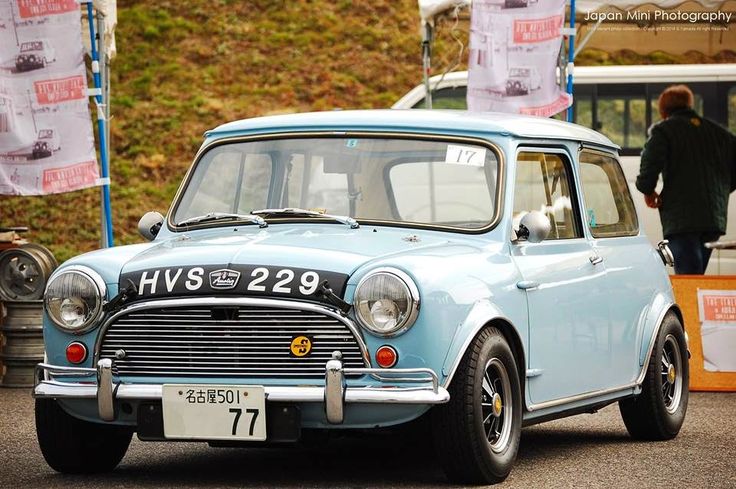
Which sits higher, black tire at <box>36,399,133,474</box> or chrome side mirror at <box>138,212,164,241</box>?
chrome side mirror at <box>138,212,164,241</box>

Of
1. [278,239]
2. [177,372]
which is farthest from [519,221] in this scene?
[177,372]

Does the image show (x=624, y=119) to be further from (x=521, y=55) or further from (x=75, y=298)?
(x=75, y=298)

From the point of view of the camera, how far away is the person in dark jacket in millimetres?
11945

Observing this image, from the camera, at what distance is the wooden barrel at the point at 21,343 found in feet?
35.4

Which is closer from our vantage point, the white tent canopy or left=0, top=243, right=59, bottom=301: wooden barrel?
left=0, top=243, right=59, bottom=301: wooden barrel

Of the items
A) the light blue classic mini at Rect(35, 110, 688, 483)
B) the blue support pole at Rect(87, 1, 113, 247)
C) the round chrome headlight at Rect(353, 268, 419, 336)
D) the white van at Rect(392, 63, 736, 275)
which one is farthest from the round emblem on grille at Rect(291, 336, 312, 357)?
the white van at Rect(392, 63, 736, 275)

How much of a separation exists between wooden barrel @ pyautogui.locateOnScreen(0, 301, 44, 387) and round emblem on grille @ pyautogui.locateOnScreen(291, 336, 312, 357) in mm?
5382

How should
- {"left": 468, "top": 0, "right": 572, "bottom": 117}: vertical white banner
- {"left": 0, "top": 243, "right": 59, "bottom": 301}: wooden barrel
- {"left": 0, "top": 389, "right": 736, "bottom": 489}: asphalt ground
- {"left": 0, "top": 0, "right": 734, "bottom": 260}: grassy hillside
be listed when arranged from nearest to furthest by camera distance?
{"left": 0, "top": 389, "right": 736, "bottom": 489}: asphalt ground, {"left": 0, "top": 243, "right": 59, "bottom": 301}: wooden barrel, {"left": 468, "top": 0, "right": 572, "bottom": 117}: vertical white banner, {"left": 0, "top": 0, "right": 734, "bottom": 260}: grassy hillside

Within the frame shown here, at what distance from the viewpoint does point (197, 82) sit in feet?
94.2

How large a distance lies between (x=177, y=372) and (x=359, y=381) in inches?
30.4

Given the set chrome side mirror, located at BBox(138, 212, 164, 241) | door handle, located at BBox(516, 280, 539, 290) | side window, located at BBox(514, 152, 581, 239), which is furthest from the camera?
chrome side mirror, located at BBox(138, 212, 164, 241)

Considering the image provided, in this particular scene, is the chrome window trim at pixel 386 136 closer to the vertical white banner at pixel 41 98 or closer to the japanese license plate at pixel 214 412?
the japanese license plate at pixel 214 412

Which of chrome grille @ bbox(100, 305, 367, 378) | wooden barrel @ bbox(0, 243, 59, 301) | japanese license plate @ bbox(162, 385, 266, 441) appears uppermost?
chrome grille @ bbox(100, 305, 367, 378)

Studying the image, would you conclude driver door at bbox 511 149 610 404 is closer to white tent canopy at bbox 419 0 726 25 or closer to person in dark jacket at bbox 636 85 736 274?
person in dark jacket at bbox 636 85 736 274
